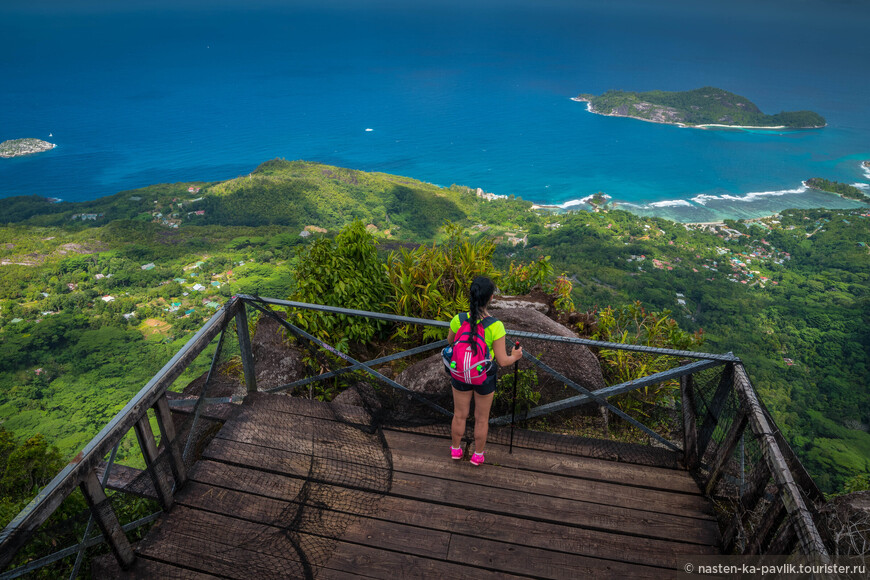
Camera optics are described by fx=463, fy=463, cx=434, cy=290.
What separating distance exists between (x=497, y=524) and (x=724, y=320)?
42215 millimetres

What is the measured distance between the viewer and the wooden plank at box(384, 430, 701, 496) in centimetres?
336

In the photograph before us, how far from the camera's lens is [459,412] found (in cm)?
341

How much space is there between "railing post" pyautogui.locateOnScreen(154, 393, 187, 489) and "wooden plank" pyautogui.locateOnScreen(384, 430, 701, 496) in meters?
1.48

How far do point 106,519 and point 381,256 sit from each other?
1268 centimetres

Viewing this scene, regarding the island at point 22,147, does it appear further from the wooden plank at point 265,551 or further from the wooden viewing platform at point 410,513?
the wooden plank at point 265,551

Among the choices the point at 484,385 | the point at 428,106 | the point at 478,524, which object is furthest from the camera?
the point at 428,106

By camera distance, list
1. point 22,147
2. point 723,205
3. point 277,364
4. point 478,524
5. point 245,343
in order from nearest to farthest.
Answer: point 478,524 → point 245,343 → point 277,364 → point 723,205 → point 22,147

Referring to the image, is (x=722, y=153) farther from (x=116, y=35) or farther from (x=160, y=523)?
(x=116, y=35)

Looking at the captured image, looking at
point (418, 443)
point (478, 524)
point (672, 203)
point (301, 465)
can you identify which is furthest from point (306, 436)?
point (672, 203)

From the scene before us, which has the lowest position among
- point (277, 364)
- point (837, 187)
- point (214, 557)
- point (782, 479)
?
point (837, 187)

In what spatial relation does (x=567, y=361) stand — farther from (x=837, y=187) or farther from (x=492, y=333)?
(x=837, y=187)

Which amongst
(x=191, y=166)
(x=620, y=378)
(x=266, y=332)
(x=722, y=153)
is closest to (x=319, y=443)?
(x=266, y=332)

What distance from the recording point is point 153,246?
56688mm

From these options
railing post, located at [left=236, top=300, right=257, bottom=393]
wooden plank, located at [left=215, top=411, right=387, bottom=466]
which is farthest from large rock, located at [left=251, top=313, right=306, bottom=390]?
wooden plank, located at [left=215, top=411, right=387, bottom=466]
